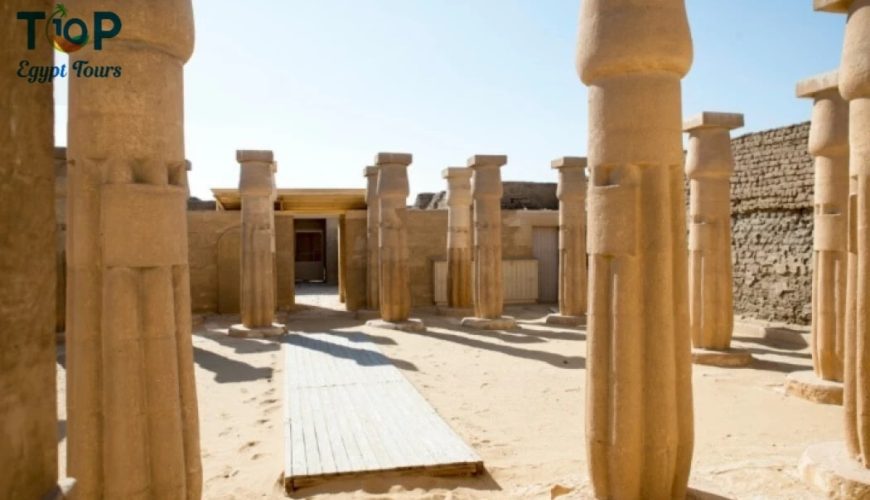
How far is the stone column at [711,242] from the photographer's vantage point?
33.8 feet

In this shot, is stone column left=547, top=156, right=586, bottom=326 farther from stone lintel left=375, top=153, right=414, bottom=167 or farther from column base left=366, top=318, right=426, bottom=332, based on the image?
stone lintel left=375, top=153, right=414, bottom=167

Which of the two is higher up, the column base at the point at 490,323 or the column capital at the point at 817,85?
the column capital at the point at 817,85

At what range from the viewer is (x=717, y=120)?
10117 mm

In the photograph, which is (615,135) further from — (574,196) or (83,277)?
(574,196)

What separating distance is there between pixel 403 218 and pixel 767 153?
8375 millimetres

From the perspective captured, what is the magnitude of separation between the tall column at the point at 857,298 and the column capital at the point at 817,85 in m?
3.22

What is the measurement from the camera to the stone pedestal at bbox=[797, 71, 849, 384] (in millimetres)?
8000

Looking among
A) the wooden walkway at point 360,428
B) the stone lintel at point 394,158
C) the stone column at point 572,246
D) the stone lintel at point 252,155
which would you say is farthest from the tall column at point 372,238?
the wooden walkway at point 360,428

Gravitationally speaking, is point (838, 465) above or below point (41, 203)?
below

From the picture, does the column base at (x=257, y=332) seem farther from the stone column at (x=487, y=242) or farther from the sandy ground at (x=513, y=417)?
the stone column at (x=487, y=242)

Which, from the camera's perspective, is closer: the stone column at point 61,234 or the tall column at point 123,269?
the tall column at point 123,269

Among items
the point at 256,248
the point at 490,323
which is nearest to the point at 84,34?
the point at 256,248

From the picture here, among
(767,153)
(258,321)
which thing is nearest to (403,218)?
(258,321)

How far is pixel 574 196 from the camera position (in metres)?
15.5
